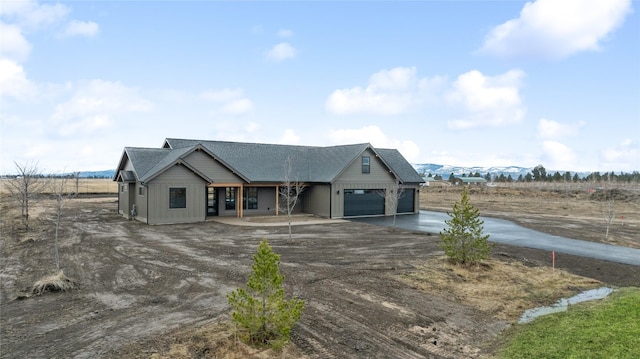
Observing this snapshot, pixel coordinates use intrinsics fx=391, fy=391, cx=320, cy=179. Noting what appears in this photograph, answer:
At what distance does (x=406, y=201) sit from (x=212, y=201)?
648 inches

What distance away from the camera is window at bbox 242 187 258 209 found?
30203 mm

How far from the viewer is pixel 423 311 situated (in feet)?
31.9

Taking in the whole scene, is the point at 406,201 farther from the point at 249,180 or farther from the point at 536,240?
the point at 536,240

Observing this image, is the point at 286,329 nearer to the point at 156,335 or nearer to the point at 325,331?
the point at 325,331

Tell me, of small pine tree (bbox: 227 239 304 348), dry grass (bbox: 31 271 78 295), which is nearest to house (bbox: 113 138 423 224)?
dry grass (bbox: 31 271 78 295)

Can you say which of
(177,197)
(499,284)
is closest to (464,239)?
(499,284)

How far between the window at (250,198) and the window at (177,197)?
17.7 feet

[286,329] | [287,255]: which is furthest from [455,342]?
[287,255]

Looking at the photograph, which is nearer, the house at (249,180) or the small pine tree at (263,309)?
the small pine tree at (263,309)

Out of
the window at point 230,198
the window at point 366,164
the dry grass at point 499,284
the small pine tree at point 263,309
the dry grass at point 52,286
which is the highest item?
the window at point 366,164

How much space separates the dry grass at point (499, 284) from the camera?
10695mm

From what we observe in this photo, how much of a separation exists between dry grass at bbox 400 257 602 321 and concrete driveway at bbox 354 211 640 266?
4.16 m

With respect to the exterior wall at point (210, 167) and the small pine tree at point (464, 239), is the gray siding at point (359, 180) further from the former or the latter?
the small pine tree at point (464, 239)

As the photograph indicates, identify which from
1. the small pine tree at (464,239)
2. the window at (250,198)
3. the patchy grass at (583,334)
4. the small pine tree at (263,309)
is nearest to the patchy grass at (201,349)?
the small pine tree at (263,309)
